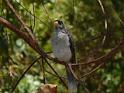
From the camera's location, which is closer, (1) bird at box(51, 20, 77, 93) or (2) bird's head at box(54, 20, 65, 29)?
(2) bird's head at box(54, 20, 65, 29)

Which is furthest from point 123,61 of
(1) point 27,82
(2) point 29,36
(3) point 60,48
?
(2) point 29,36

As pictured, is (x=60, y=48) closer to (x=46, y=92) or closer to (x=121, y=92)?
(x=46, y=92)

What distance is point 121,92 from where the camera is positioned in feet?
17.9

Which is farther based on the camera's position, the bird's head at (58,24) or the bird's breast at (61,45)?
the bird's breast at (61,45)

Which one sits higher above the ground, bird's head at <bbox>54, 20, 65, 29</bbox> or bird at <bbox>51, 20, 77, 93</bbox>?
bird's head at <bbox>54, 20, 65, 29</bbox>

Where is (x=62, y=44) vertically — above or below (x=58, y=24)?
below

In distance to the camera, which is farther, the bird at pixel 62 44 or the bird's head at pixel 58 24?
the bird at pixel 62 44

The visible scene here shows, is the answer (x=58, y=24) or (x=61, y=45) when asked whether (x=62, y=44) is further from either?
(x=58, y=24)

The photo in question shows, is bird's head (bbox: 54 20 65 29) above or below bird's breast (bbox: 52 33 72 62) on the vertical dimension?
above

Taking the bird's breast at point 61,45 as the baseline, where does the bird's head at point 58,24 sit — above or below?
above

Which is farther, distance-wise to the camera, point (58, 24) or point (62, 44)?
point (62, 44)

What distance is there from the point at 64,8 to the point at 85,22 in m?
0.38

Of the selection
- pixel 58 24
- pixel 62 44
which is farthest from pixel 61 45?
pixel 58 24

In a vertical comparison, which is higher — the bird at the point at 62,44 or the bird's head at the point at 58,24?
the bird's head at the point at 58,24
